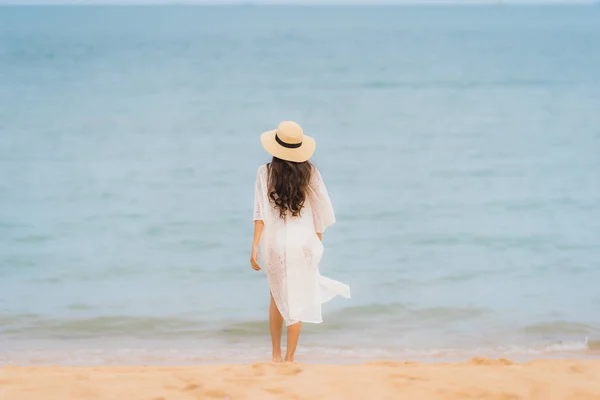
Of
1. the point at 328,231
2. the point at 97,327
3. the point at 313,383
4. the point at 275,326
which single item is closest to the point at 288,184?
the point at 275,326

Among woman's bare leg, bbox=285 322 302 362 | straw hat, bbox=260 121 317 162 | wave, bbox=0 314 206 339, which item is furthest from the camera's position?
wave, bbox=0 314 206 339

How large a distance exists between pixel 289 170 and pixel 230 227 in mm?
5897

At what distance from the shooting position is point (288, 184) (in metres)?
4.95

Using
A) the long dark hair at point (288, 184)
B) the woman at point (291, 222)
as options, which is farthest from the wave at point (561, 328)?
the long dark hair at point (288, 184)

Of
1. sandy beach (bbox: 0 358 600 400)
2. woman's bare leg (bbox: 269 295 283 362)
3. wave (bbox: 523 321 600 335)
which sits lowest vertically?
sandy beach (bbox: 0 358 600 400)

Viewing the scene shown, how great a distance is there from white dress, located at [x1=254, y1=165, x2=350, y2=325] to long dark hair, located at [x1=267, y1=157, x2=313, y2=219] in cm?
4

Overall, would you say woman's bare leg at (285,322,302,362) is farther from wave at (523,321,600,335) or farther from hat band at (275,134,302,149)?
wave at (523,321,600,335)

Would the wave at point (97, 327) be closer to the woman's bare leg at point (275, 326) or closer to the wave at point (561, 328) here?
the woman's bare leg at point (275, 326)

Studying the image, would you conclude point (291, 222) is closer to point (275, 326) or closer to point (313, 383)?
point (275, 326)

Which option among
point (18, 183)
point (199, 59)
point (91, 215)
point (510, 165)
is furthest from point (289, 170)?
point (199, 59)

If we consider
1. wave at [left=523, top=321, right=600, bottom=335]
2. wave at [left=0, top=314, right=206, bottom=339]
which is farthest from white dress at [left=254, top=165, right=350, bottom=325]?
wave at [left=523, top=321, right=600, bottom=335]

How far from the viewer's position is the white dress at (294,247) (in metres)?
5.02

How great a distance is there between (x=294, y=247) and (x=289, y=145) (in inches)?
21.3

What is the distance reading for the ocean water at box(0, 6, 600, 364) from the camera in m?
7.17
